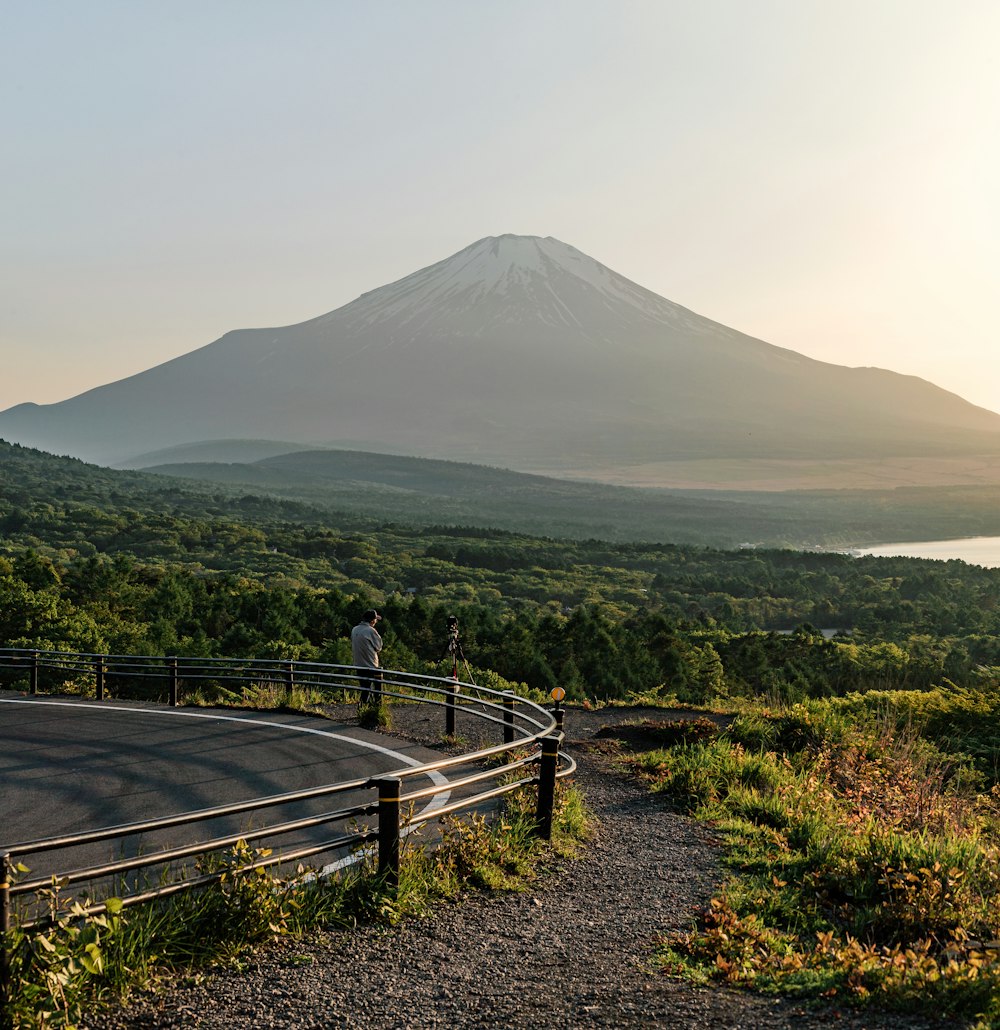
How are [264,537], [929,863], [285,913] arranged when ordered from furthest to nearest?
[264,537] < [929,863] < [285,913]

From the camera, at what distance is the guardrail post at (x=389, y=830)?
7371 millimetres

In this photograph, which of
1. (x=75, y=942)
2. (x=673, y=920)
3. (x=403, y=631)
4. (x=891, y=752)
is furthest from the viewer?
(x=403, y=631)

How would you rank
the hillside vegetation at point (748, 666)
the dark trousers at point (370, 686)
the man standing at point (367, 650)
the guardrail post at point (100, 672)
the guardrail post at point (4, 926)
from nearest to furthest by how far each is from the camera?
the guardrail post at point (4, 926)
the hillside vegetation at point (748, 666)
the dark trousers at point (370, 686)
the man standing at point (367, 650)
the guardrail post at point (100, 672)

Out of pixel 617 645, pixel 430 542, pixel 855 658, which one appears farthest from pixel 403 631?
pixel 430 542

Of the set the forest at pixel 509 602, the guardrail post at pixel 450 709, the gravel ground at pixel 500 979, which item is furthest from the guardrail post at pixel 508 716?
the forest at pixel 509 602

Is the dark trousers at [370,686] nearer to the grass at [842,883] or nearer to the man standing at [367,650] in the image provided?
the man standing at [367,650]

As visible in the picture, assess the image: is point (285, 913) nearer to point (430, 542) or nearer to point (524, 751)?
point (524, 751)

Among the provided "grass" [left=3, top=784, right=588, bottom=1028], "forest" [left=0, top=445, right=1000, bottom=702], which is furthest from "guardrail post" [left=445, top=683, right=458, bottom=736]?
"forest" [left=0, top=445, right=1000, bottom=702]

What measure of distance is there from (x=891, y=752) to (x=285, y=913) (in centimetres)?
1179

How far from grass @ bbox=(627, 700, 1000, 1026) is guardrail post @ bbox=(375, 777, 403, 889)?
1952mm

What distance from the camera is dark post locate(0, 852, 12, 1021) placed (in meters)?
5.12

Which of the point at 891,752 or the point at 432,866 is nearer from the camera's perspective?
the point at 432,866

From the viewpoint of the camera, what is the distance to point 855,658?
56.0 meters

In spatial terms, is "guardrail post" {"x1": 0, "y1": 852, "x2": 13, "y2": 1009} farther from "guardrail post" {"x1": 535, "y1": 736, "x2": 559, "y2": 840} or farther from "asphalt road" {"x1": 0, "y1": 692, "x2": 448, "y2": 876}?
"guardrail post" {"x1": 535, "y1": 736, "x2": 559, "y2": 840}
